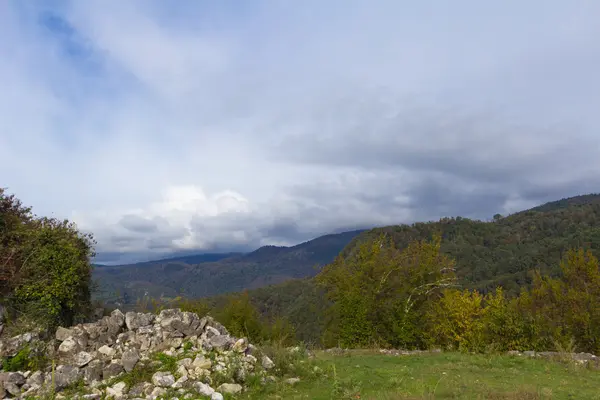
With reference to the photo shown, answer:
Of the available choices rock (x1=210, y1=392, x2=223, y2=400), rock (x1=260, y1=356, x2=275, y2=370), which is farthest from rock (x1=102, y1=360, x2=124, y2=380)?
rock (x1=260, y1=356, x2=275, y2=370)

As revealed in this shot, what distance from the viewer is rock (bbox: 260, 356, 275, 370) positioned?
44.2 feet

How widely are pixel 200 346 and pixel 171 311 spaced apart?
7.64 ft

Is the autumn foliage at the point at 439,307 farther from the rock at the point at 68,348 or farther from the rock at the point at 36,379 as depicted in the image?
the rock at the point at 36,379

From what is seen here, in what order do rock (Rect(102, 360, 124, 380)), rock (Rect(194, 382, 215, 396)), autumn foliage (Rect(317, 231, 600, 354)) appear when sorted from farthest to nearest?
autumn foliage (Rect(317, 231, 600, 354)), rock (Rect(102, 360, 124, 380)), rock (Rect(194, 382, 215, 396))

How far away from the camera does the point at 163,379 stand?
11.2 m

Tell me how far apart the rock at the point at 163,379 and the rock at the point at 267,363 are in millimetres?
3320

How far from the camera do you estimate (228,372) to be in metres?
12.1

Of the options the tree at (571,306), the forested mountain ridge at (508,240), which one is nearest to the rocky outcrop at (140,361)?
the tree at (571,306)

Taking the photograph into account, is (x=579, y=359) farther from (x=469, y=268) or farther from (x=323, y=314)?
(x=469, y=268)

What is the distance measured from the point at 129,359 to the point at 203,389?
3.05 m

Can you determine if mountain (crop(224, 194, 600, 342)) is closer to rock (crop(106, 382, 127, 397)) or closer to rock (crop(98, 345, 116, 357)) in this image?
rock (crop(98, 345, 116, 357))

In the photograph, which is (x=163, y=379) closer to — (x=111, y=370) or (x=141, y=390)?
(x=141, y=390)

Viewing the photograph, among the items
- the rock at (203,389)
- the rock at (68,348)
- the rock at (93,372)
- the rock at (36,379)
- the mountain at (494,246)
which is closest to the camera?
the rock at (203,389)

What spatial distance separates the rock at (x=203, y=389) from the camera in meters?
10.7
